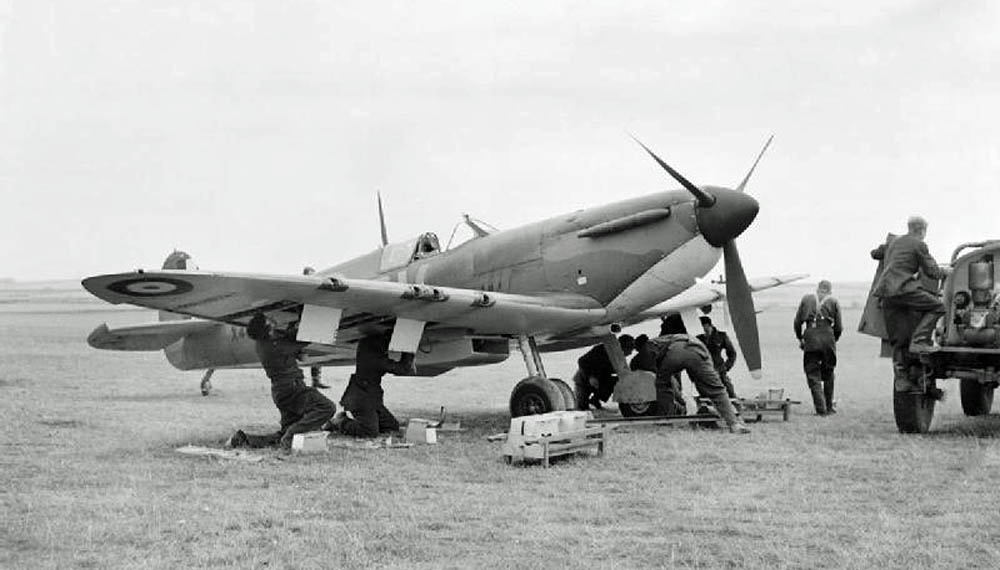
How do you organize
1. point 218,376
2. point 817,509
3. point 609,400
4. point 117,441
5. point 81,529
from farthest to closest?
point 218,376 < point 609,400 < point 117,441 < point 817,509 < point 81,529

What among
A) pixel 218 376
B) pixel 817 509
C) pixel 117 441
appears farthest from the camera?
pixel 218 376

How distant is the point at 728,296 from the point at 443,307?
3219 mm

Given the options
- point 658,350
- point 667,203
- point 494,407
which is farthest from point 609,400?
point 667,203

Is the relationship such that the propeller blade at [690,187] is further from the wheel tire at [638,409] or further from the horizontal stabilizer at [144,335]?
the horizontal stabilizer at [144,335]

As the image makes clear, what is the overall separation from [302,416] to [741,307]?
4.73 metres

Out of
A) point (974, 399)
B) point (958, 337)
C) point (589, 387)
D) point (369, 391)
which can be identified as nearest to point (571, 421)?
point (369, 391)

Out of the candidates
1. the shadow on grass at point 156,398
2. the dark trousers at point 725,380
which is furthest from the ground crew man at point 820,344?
the shadow on grass at point 156,398

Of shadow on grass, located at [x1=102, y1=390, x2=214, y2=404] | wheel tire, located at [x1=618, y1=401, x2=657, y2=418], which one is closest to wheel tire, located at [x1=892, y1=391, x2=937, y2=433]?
wheel tire, located at [x1=618, y1=401, x2=657, y2=418]

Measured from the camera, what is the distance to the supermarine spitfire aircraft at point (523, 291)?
30.3 ft

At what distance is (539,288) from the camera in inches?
436

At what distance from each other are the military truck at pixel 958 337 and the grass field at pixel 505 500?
353mm

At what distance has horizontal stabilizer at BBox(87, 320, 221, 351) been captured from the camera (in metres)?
12.8

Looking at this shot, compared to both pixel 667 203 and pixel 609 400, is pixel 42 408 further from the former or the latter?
pixel 667 203

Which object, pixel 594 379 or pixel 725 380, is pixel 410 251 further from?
pixel 725 380
